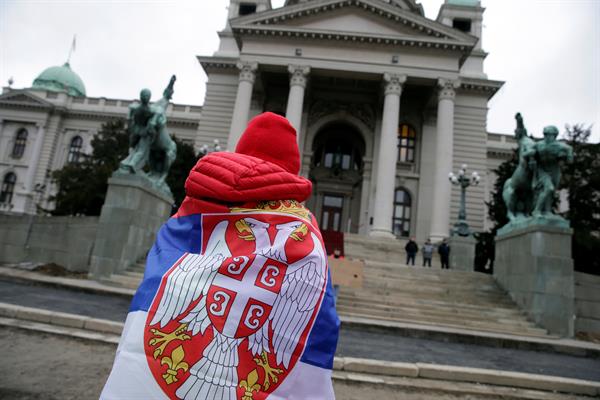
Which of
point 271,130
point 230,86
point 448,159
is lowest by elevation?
point 271,130

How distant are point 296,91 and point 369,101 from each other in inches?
291

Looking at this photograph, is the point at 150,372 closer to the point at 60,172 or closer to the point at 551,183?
the point at 551,183

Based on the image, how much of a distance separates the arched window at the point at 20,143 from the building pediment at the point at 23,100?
294cm

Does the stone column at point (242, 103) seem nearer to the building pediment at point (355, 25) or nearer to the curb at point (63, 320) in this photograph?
the building pediment at point (355, 25)

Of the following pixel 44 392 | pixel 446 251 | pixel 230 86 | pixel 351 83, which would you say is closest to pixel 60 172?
pixel 230 86

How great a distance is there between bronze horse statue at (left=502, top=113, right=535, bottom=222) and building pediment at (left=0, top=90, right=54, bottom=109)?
47.0 metres

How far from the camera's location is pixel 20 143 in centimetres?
4497

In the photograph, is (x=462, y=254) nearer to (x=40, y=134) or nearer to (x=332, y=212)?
(x=332, y=212)

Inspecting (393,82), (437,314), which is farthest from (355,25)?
(437,314)

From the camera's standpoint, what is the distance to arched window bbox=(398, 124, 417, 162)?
30.9 m

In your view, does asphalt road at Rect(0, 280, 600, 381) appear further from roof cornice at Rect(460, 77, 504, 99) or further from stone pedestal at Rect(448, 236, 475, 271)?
roof cornice at Rect(460, 77, 504, 99)

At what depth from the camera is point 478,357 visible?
694 cm

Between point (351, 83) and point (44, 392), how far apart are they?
3004cm

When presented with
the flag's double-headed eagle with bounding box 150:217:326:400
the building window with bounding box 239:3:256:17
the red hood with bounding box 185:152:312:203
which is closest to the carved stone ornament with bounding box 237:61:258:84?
the building window with bounding box 239:3:256:17
